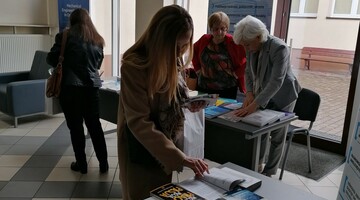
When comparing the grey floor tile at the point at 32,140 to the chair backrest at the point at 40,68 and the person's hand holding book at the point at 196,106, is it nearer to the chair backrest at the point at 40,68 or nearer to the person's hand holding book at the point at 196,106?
the chair backrest at the point at 40,68

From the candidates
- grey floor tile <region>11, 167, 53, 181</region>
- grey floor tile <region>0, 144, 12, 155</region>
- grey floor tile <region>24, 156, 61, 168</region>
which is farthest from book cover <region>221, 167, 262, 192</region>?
grey floor tile <region>0, 144, 12, 155</region>

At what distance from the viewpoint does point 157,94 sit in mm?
1269

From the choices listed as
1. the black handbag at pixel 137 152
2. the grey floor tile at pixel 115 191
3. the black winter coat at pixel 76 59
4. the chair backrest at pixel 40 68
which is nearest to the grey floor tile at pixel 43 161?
the grey floor tile at pixel 115 191

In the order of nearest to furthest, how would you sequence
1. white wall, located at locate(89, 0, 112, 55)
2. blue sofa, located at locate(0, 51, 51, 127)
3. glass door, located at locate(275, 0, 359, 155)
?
1. glass door, located at locate(275, 0, 359, 155)
2. blue sofa, located at locate(0, 51, 51, 127)
3. white wall, located at locate(89, 0, 112, 55)

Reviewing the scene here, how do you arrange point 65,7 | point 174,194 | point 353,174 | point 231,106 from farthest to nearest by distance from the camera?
point 65,7 → point 231,106 → point 174,194 → point 353,174

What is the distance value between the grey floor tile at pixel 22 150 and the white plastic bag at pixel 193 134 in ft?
8.23

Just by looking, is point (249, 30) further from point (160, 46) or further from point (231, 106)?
point (160, 46)

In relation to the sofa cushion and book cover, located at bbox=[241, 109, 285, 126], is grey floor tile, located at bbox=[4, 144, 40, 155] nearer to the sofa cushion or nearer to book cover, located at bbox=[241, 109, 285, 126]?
the sofa cushion

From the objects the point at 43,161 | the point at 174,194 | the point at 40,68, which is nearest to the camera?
the point at 174,194

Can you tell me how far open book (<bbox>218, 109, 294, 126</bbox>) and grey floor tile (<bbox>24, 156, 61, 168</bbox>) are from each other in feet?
6.17

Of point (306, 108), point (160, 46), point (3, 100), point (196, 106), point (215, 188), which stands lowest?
point (3, 100)

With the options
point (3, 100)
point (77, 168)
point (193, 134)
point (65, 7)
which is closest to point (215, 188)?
point (193, 134)

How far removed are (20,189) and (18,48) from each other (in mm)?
3493

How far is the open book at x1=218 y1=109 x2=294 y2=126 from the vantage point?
200cm
